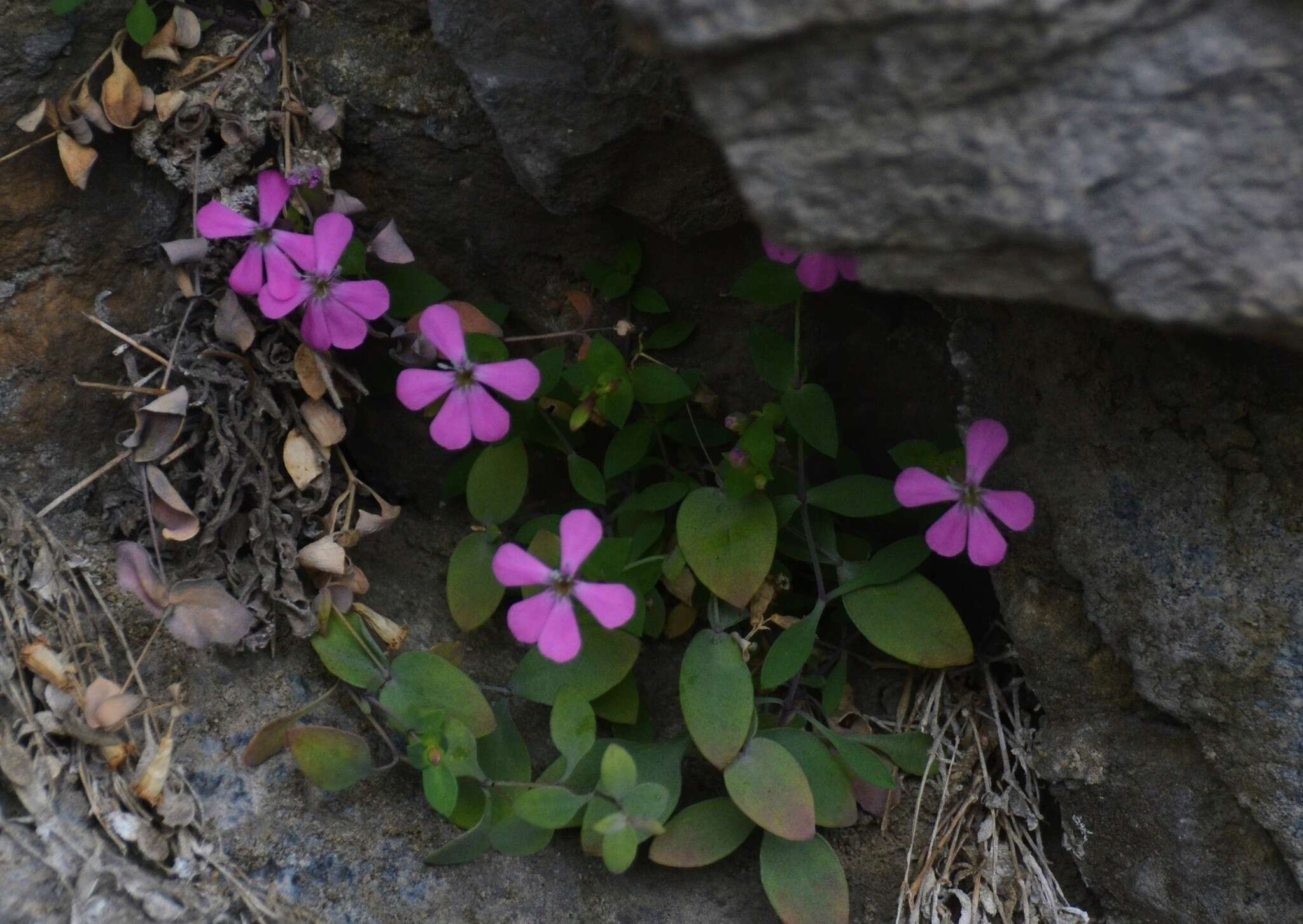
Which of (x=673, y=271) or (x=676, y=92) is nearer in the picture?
(x=676, y=92)

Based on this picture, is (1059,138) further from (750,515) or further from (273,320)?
(273,320)

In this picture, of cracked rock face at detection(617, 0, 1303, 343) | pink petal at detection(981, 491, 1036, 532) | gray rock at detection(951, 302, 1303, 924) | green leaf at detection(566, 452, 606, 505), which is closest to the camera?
cracked rock face at detection(617, 0, 1303, 343)

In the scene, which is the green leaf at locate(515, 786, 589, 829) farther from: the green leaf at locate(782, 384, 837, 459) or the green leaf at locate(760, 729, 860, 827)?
the green leaf at locate(782, 384, 837, 459)

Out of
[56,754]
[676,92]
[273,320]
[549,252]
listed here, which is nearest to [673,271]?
[549,252]

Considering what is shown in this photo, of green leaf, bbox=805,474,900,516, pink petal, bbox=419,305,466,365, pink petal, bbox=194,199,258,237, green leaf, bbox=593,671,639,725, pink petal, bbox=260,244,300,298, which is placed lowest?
green leaf, bbox=593,671,639,725

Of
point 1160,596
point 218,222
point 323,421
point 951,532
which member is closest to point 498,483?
point 323,421

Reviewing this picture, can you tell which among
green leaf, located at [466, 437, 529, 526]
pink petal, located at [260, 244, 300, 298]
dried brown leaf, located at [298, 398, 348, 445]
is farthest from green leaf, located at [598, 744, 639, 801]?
pink petal, located at [260, 244, 300, 298]
